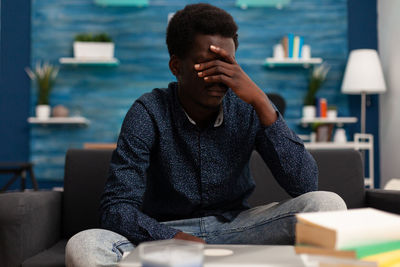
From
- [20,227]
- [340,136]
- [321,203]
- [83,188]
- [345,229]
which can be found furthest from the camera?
[340,136]

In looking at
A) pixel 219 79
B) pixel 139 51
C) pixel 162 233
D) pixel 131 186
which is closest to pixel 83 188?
pixel 131 186

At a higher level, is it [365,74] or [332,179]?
[365,74]

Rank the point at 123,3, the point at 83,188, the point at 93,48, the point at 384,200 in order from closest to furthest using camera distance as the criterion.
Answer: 1. the point at 384,200
2. the point at 83,188
3. the point at 93,48
4. the point at 123,3

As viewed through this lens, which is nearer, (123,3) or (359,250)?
(359,250)

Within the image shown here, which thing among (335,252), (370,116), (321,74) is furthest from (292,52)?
(335,252)

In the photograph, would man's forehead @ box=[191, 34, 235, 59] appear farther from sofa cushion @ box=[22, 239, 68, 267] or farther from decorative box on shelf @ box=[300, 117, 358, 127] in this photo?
decorative box on shelf @ box=[300, 117, 358, 127]

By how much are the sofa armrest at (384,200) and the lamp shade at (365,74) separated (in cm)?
247

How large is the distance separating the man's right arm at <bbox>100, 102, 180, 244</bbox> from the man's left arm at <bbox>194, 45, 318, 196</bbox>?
0.26 m

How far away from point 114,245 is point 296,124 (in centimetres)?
349

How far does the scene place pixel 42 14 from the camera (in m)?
4.23

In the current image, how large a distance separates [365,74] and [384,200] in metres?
2.66

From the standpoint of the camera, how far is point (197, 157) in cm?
131

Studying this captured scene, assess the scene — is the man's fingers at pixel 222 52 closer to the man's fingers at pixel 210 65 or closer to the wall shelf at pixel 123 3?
the man's fingers at pixel 210 65

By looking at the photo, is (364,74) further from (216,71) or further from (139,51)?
(216,71)
